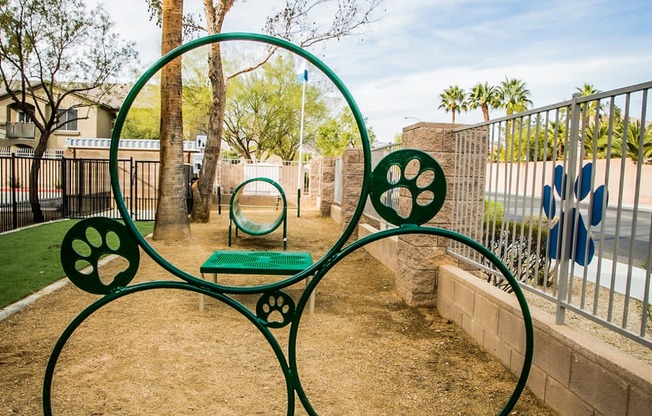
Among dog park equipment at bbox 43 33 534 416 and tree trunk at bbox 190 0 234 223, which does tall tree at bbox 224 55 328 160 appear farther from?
dog park equipment at bbox 43 33 534 416

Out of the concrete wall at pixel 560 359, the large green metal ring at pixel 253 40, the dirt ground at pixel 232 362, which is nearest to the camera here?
the large green metal ring at pixel 253 40

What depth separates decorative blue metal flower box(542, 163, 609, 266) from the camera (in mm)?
3088

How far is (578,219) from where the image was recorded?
3.23m

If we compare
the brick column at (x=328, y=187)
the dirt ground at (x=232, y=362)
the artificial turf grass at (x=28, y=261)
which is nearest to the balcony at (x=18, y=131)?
the brick column at (x=328, y=187)

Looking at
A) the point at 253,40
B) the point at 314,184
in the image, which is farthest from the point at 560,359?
the point at 314,184

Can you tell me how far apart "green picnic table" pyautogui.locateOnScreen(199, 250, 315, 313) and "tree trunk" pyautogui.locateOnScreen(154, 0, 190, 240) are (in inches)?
171

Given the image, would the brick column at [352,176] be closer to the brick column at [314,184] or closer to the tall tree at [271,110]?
the brick column at [314,184]

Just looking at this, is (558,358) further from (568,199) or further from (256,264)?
(256,264)

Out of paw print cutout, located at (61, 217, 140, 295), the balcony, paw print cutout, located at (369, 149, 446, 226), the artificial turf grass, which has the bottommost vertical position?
the artificial turf grass

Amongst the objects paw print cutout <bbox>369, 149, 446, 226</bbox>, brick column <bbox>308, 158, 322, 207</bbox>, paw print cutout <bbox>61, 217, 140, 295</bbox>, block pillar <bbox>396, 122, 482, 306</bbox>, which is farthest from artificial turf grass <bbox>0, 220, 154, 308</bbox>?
brick column <bbox>308, 158, 322, 207</bbox>

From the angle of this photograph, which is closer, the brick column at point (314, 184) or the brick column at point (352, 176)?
the brick column at point (352, 176)

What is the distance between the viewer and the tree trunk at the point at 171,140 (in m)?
9.70

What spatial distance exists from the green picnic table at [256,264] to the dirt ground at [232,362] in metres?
0.47

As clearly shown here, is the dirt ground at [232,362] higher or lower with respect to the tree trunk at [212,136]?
lower
